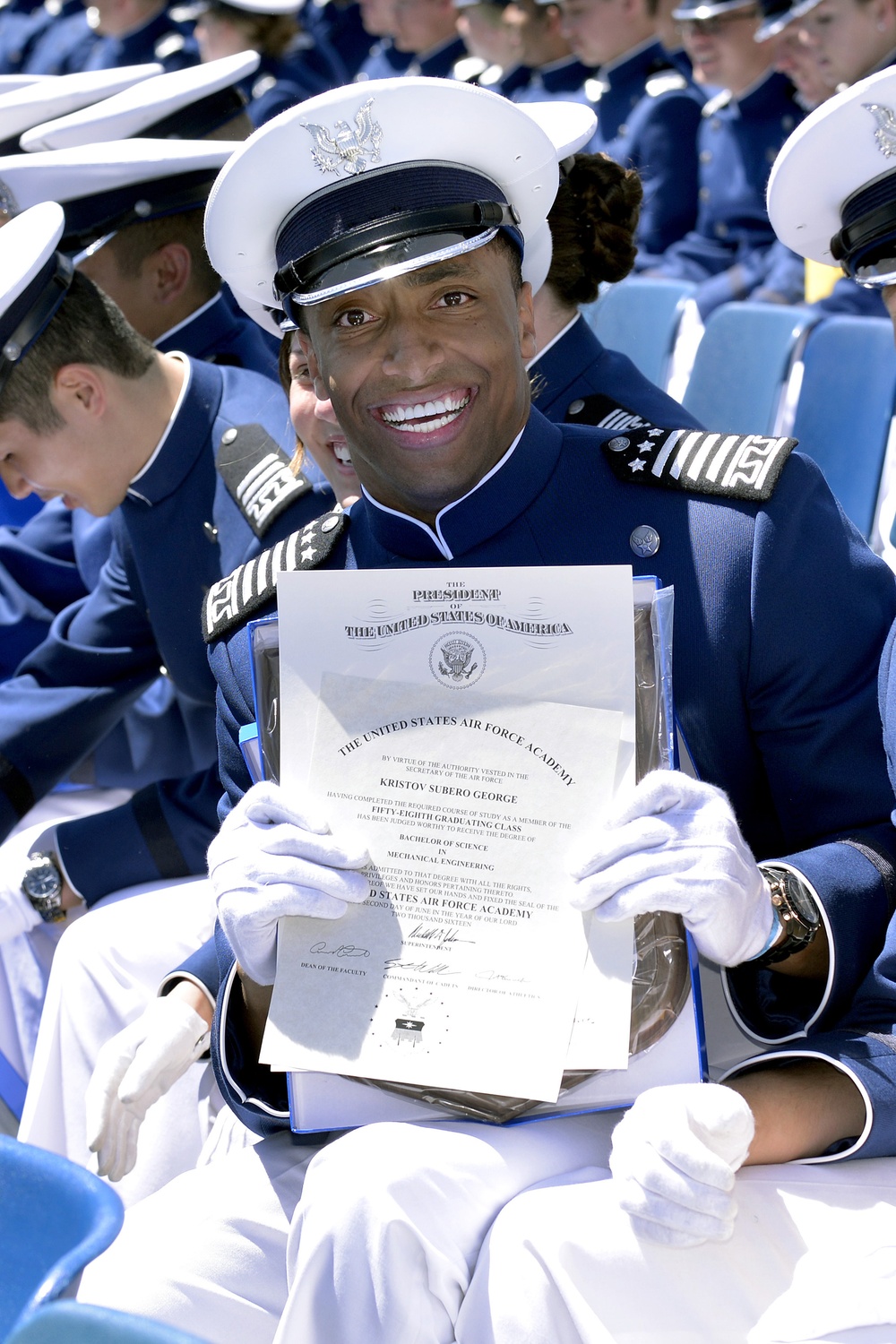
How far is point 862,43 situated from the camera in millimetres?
4777

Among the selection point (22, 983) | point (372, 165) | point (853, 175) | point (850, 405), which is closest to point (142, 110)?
point (850, 405)

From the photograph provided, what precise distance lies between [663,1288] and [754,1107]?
0.68 feet

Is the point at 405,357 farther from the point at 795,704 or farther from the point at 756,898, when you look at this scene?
the point at 756,898

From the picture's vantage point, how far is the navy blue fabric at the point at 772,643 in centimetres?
176

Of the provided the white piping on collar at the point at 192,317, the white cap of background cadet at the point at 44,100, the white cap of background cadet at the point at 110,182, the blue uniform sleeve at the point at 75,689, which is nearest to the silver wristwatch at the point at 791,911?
the blue uniform sleeve at the point at 75,689

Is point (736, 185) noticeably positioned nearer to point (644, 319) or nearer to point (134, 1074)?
point (644, 319)

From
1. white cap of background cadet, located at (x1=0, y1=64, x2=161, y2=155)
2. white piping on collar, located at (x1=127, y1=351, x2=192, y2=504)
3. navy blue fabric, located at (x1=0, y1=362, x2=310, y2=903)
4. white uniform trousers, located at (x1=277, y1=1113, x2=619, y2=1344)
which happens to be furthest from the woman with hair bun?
white cap of background cadet, located at (x1=0, y1=64, x2=161, y2=155)

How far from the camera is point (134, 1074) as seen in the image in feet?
6.28

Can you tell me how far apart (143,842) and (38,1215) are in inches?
60.6

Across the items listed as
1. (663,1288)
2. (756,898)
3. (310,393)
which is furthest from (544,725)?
(310,393)

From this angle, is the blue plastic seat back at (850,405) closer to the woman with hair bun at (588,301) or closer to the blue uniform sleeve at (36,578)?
the woman with hair bun at (588,301)

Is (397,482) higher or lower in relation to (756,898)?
higher

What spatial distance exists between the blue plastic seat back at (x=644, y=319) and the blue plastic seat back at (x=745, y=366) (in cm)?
25

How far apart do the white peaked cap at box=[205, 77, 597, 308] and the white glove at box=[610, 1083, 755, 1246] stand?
3.09 feet
